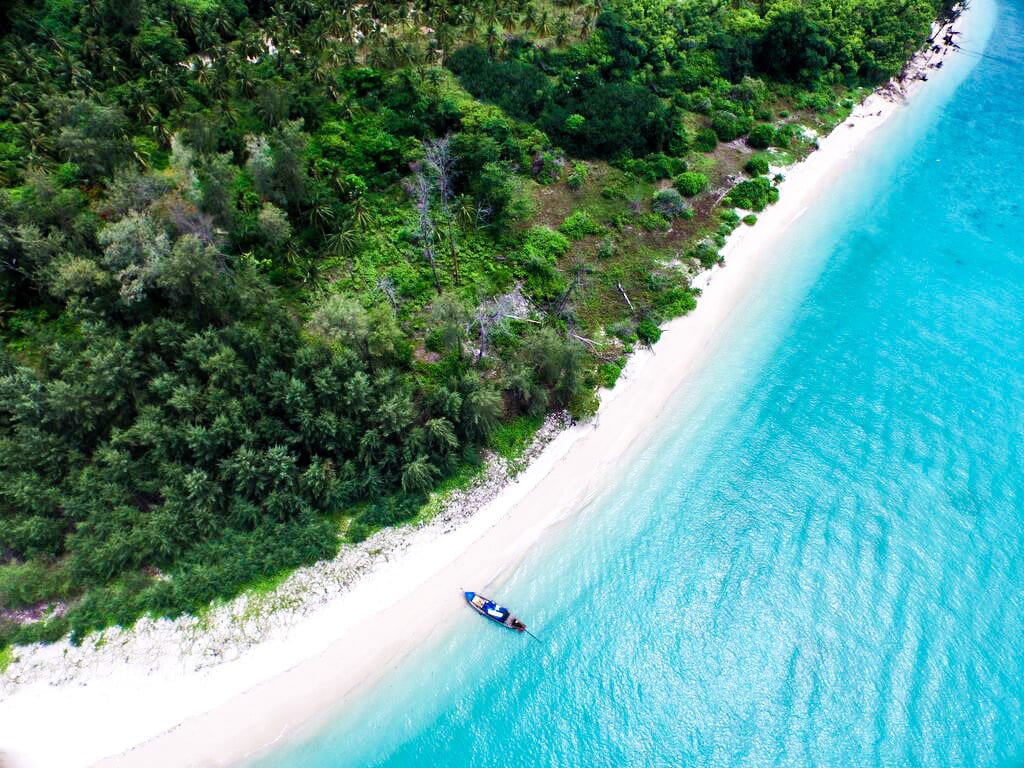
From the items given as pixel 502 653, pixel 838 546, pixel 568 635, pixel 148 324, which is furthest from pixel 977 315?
pixel 148 324

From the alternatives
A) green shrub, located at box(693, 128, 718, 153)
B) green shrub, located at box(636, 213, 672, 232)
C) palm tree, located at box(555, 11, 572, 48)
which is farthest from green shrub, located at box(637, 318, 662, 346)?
palm tree, located at box(555, 11, 572, 48)

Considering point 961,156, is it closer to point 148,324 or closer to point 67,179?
point 148,324

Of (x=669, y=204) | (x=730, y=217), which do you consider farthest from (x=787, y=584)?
(x=669, y=204)

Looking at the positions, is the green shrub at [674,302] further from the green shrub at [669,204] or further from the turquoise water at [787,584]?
the green shrub at [669,204]

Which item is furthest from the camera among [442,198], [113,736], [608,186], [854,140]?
[854,140]

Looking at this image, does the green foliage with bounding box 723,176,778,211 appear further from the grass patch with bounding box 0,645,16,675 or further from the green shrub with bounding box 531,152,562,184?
the grass patch with bounding box 0,645,16,675

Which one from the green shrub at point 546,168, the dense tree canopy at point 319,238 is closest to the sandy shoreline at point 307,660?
the dense tree canopy at point 319,238
